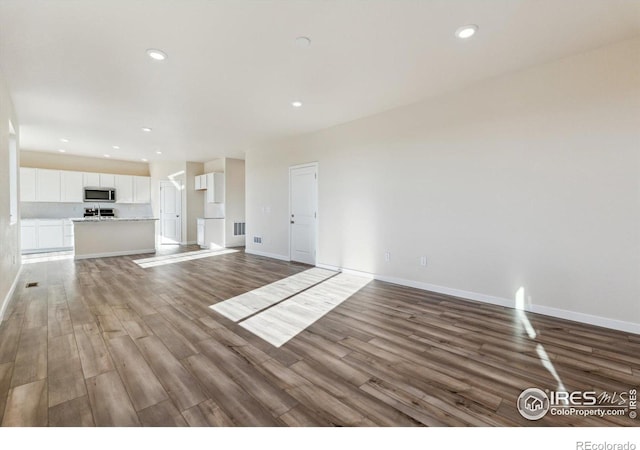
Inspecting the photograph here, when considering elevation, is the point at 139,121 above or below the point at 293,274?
above

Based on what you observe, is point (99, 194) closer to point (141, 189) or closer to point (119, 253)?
point (141, 189)

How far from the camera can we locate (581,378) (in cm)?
202

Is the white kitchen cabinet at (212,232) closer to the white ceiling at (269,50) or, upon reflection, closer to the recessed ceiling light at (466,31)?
the white ceiling at (269,50)

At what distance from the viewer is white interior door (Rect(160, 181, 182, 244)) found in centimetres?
945

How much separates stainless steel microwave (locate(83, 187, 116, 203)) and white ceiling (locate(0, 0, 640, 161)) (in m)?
4.23

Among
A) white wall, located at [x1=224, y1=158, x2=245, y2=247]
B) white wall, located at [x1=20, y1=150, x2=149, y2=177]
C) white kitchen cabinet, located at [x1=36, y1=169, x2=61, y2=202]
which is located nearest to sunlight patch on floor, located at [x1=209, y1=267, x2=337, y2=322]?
white wall, located at [x1=224, y1=158, x2=245, y2=247]

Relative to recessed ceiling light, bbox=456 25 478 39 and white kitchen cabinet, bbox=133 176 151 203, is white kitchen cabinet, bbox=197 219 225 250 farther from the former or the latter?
recessed ceiling light, bbox=456 25 478 39

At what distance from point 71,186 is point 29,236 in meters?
1.62

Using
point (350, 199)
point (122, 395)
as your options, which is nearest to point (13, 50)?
point (122, 395)

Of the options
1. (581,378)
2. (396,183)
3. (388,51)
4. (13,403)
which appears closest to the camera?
(13,403)

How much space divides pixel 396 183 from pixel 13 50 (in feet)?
15.0

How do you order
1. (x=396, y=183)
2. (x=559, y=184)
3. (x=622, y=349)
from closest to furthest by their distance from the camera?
(x=622, y=349) → (x=559, y=184) → (x=396, y=183)

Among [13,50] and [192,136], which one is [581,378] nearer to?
[13,50]

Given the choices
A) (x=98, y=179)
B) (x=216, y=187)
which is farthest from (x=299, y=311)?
(x=98, y=179)
